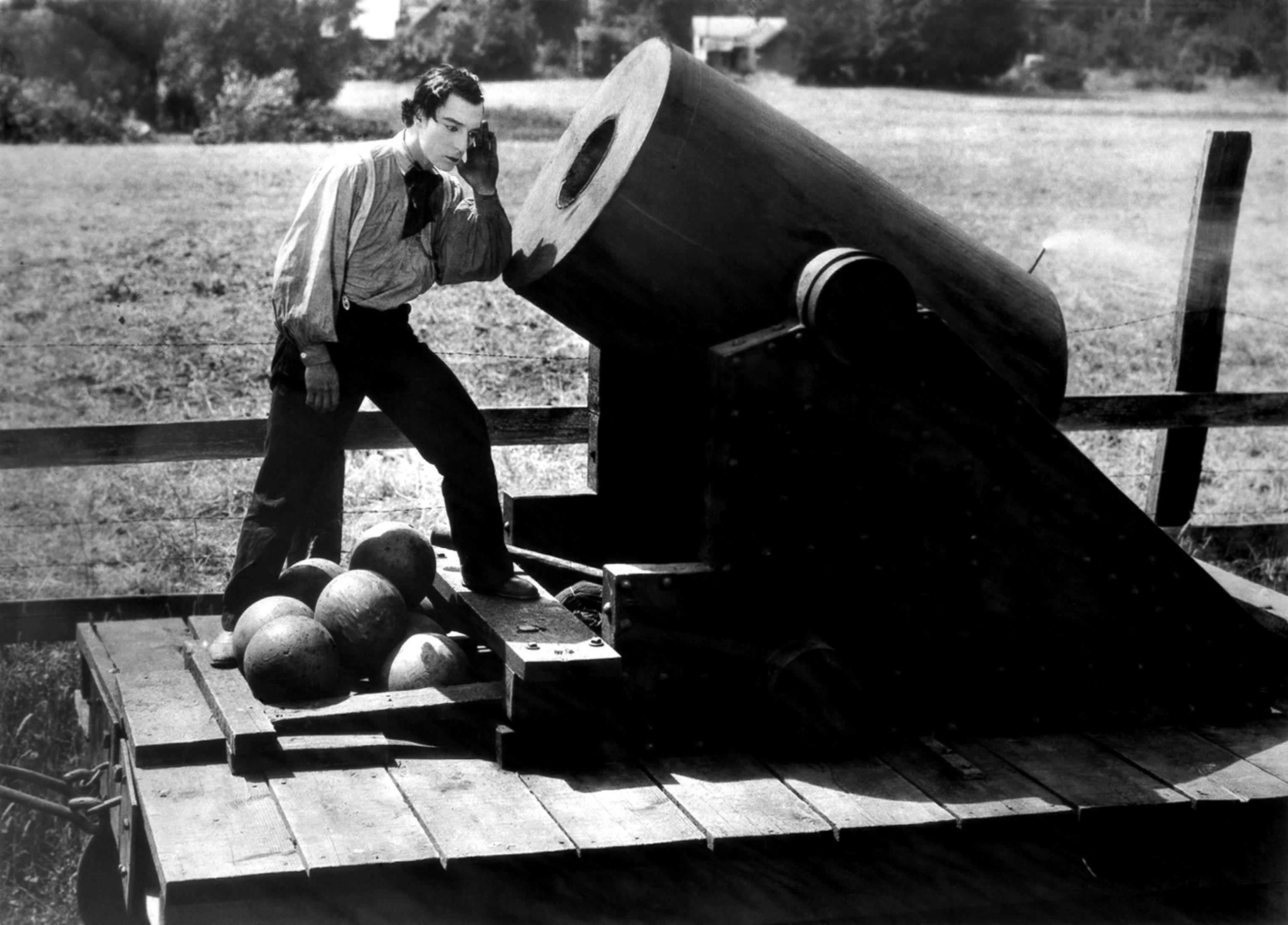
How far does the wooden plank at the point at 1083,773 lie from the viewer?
12.8 ft

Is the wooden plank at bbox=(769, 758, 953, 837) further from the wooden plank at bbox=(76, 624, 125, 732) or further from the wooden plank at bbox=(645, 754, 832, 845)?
the wooden plank at bbox=(76, 624, 125, 732)

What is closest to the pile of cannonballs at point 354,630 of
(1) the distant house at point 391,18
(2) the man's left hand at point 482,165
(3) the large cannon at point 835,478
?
(3) the large cannon at point 835,478

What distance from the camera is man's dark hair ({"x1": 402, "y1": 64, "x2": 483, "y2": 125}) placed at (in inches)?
163

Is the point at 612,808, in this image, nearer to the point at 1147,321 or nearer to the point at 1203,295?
the point at 1203,295

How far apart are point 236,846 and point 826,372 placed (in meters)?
1.86

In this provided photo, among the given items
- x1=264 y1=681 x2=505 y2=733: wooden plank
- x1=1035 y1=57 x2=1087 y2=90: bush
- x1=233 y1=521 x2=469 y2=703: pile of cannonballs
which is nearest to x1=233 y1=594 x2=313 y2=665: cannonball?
x1=233 y1=521 x2=469 y2=703: pile of cannonballs

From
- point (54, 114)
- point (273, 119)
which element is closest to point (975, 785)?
point (273, 119)

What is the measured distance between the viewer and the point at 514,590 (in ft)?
14.6

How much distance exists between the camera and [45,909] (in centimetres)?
475

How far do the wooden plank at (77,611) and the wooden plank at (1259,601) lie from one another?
11.3 ft

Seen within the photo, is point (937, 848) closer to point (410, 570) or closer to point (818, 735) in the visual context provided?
point (818, 735)

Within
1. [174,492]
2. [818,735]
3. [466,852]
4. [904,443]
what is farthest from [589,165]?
[174,492]

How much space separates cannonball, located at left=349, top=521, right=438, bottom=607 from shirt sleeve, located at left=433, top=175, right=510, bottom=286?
818 millimetres

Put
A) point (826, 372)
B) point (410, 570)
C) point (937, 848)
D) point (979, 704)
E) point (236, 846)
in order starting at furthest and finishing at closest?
point (410, 570), point (979, 704), point (826, 372), point (937, 848), point (236, 846)
